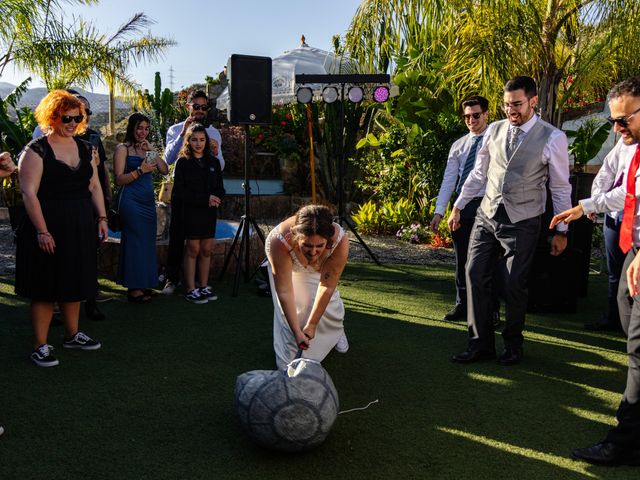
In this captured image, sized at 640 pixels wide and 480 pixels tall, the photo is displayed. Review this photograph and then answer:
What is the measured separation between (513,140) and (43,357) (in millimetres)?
3234

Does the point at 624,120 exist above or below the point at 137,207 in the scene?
above

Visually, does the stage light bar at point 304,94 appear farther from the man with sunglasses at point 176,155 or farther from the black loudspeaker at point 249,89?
the man with sunglasses at point 176,155

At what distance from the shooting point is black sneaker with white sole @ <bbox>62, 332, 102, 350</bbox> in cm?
467

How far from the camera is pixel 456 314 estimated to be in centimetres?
566

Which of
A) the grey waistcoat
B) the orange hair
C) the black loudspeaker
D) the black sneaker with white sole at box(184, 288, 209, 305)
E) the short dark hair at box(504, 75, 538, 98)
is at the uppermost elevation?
the black loudspeaker

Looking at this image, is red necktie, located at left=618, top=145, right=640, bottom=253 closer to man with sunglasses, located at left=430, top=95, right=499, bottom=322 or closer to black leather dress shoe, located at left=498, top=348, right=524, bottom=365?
black leather dress shoe, located at left=498, top=348, right=524, bottom=365

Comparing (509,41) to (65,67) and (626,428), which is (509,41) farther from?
(65,67)

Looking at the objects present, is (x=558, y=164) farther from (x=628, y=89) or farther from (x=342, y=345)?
(x=342, y=345)

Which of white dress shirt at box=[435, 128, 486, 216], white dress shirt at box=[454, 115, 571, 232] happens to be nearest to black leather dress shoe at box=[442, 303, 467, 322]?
white dress shirt at box=[435, 128, 486, 216]

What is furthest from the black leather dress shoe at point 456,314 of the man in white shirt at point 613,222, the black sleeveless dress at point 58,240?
the black sleeveless dress at point 58,240

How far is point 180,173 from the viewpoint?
6.05 metres

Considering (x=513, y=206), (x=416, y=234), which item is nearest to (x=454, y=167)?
(x=513, y=206)

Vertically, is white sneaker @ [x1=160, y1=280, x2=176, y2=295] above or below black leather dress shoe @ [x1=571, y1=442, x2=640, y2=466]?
above

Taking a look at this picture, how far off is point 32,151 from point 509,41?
18.0ft
